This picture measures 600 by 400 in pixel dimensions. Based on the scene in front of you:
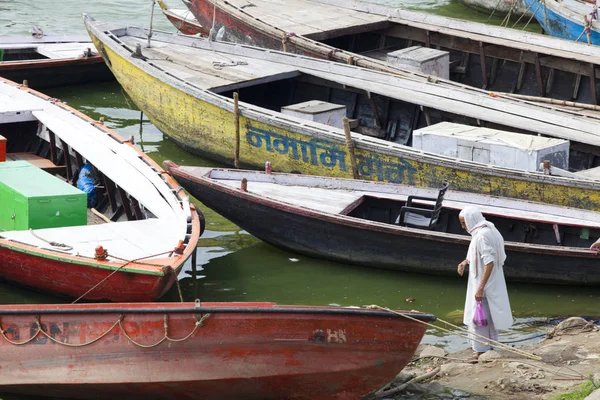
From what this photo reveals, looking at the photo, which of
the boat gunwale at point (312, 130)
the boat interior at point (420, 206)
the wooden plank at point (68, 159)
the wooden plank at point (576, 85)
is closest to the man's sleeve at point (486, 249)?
the boat interior at point (420, 206)

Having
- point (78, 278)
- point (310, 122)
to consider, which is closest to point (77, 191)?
point (78, 278)

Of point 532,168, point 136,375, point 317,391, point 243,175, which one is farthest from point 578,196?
point 136,375

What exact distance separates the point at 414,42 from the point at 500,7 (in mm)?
9305

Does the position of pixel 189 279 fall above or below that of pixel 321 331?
below

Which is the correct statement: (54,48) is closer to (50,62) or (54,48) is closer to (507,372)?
(50,62)

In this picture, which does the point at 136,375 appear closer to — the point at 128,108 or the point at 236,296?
the point at 236,296

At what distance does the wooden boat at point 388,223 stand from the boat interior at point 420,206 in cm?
1

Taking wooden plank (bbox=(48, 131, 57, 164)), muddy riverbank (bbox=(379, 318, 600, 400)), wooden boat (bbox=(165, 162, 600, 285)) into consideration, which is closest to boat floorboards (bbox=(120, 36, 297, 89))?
wooden plank (bbox=(48, 131, 57, 164))

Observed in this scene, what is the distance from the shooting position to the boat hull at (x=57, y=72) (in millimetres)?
17859

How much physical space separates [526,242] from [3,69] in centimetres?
1031

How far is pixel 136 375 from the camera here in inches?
320

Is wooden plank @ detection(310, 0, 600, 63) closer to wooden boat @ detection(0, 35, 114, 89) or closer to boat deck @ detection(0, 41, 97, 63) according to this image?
wooden boat @ detection(0, 35, 114, 89)

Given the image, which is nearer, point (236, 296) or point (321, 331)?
point (321, 331)

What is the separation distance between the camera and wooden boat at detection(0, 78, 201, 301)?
31.2ft
